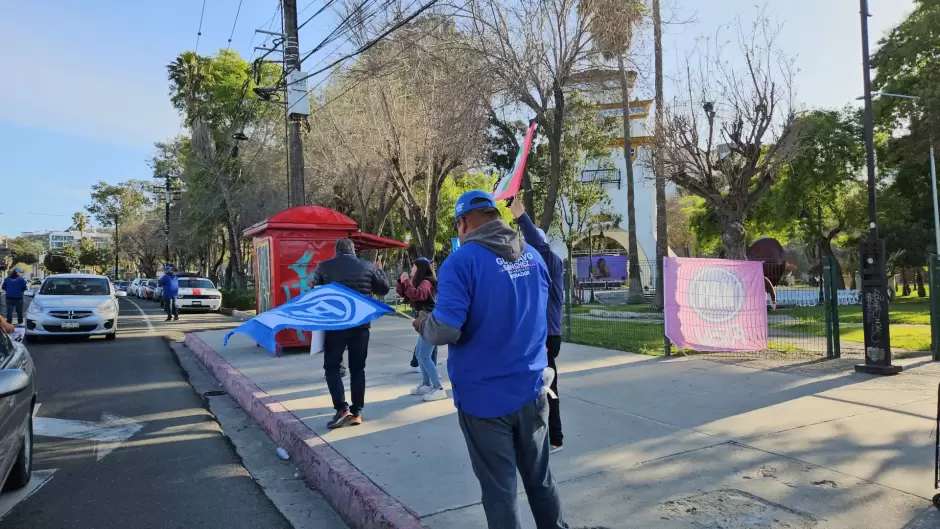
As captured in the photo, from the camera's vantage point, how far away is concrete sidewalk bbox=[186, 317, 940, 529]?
3949mm

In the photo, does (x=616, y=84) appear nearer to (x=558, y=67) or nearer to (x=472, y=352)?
(x=558, y=67)

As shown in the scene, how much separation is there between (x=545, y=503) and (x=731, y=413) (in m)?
3.92

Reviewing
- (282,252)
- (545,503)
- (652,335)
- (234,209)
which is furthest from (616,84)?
(234,209)

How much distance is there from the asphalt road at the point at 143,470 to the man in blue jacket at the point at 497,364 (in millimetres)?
2158

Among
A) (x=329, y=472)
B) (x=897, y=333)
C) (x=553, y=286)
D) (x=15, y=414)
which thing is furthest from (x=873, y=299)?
(x=15, y=414)

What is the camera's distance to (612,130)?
2917cm

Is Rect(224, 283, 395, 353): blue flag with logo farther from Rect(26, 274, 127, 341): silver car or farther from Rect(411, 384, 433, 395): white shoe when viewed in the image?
Rect(26, 274, 127, 341): silver car

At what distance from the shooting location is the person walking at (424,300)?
6.90 m

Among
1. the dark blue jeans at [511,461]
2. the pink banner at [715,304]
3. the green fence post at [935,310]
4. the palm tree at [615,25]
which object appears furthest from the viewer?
the palm tree at [615,25]

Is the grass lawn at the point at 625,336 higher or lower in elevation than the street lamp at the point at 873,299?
lower

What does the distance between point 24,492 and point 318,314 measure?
8.16 ft

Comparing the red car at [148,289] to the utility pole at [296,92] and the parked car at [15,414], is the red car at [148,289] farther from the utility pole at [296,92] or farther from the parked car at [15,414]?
the parked car at [15,414]

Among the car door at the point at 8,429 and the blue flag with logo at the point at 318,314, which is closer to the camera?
the car door at the point at 8,429

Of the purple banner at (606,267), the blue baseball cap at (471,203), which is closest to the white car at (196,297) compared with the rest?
the blue baseball cap at (471,203)
